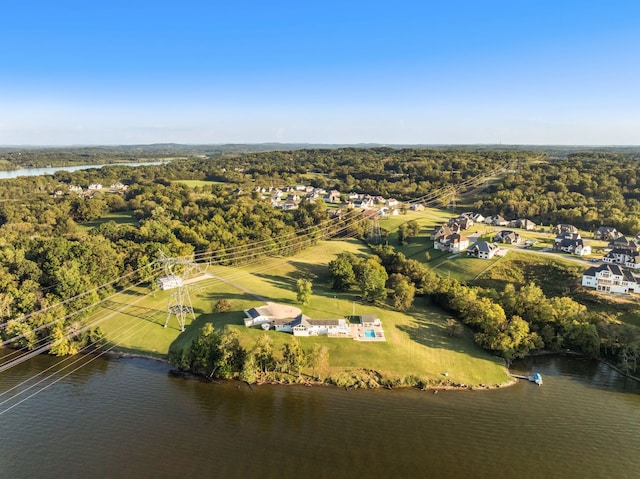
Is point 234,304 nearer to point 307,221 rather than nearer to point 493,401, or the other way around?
point 493,401

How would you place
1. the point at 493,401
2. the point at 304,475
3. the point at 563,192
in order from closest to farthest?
the point at 304,475, the point at 493,401, the point at 563,192

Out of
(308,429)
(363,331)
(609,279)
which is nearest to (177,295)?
(363,331)

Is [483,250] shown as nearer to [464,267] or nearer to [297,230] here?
[464,267]

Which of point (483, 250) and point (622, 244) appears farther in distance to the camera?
point (483, 250)

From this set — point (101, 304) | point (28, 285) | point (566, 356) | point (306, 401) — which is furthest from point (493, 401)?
point (28, 285)

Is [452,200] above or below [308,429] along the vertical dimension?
above

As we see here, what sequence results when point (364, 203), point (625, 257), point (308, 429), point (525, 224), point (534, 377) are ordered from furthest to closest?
point (364, 203) → point (525, 224) → point (625, 257) → point (534, 377) → point (308, 429)

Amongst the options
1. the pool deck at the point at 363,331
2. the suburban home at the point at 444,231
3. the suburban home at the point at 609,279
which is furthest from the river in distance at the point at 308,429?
the suburban home at the point at 444,231

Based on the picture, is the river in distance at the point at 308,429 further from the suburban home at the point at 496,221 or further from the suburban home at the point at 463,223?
the suburban home at the point at 496,221
